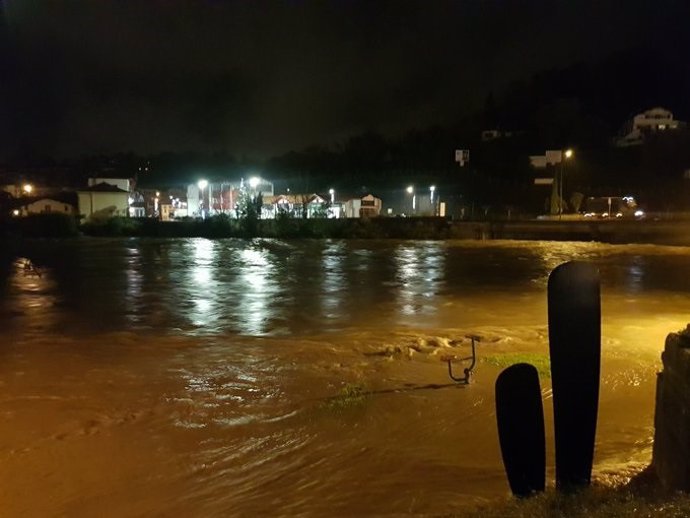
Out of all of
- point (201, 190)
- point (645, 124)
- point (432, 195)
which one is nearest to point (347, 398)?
point (432, 195)

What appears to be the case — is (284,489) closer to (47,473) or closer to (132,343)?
(47,473)

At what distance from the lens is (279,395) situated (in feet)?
28.5

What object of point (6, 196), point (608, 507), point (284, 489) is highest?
point (6, 196)

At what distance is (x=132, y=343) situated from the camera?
1206 cm

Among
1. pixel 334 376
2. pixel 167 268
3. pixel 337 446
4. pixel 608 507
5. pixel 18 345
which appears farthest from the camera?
pixel 167 268

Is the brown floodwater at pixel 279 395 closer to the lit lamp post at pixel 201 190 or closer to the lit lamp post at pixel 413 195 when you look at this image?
the lit lamp post at pixel 201 190

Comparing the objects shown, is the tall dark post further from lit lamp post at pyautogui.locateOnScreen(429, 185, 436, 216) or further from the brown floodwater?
lit lamp post at pyautogui.locateOnScreen(429, 185, 436, 216)

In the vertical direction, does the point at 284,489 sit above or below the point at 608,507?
below

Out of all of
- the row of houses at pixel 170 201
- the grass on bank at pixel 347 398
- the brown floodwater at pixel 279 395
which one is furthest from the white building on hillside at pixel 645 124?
the grass on bank at pixel 347 398

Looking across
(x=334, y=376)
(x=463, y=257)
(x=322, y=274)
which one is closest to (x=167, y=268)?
(x=322, y=274)

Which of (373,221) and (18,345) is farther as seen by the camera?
(373,221)

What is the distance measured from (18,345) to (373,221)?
3610 centimetres

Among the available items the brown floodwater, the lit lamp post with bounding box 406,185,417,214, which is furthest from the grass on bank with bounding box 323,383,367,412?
the lit lamp post with bounding box 406,185,417,214

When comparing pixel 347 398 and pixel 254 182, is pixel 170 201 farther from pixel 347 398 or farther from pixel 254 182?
pixel 347 398
